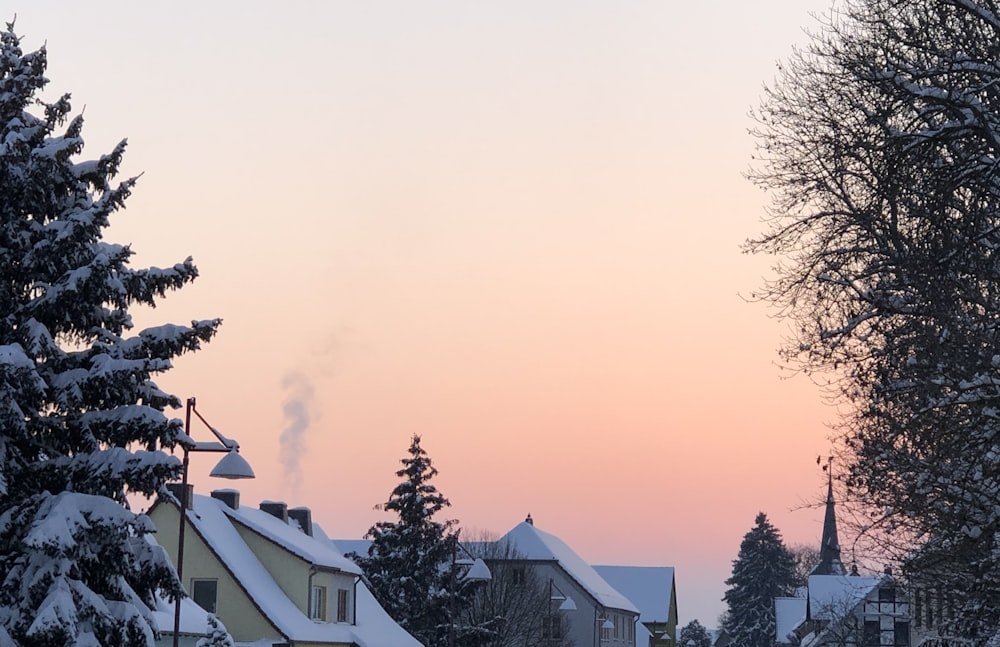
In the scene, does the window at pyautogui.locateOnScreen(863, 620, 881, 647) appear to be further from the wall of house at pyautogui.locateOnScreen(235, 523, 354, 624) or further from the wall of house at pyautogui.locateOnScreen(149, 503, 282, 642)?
the wall of house at pyautogui.locateOnScreen(149, 503, 282, 642)

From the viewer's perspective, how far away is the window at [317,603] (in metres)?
44.4

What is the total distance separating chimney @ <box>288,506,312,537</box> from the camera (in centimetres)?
5359

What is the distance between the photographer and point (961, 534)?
17641 mm

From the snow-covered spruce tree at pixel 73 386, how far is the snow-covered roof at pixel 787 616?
9645 cm

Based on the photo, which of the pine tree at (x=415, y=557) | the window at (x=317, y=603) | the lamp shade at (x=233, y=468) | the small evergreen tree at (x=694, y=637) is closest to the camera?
the lamp shade at (x=233, y=468)

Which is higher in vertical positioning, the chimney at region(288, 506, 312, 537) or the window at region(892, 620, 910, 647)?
the chimney at region(288, 506, 312, 537)

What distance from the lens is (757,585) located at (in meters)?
126

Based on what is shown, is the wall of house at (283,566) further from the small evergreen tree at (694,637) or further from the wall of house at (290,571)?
the small evergreen tree at (694,637)

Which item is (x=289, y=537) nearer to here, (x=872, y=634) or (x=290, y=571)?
(x=290, y=571)

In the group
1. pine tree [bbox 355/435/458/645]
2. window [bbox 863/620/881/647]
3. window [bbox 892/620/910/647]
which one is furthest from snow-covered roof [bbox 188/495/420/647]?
window [bbox 892/620/910/647]

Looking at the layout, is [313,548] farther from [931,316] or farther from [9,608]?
[931,316]

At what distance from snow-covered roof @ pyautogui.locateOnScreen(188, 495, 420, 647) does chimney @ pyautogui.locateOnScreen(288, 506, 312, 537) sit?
3800mm

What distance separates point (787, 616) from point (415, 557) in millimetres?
60190

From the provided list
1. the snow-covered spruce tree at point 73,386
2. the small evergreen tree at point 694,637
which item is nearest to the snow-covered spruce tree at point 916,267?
the snow-covered spruce tree at point 73,386
